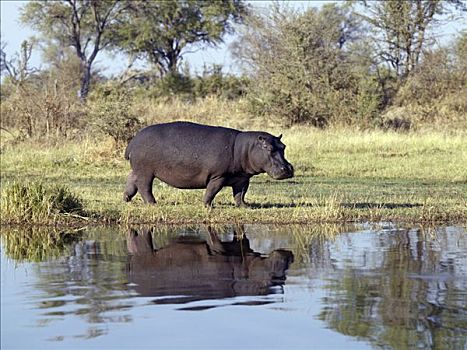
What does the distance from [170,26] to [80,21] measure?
15.4ft

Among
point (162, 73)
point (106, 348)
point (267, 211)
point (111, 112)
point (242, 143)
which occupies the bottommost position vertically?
point (106, 348)

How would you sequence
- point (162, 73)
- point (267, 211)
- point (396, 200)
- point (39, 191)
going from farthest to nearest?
point (162, 73), point (396, 200), point (267, 211), point (39, 191)

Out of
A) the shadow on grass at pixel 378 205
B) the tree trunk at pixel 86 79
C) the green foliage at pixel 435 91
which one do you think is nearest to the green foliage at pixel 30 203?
the shadow on grass at pixel 378 205

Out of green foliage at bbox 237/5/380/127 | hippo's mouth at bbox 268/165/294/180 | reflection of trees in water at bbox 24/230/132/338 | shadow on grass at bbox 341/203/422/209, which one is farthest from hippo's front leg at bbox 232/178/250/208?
green foliage at bbox 237/5/380/127

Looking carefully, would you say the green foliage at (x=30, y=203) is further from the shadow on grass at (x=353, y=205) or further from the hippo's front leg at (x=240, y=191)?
the shadow on grass at (x=353, y=205)

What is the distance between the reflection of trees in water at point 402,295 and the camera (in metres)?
6.98

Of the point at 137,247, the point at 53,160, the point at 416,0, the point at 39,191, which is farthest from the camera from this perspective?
the point at 416,0

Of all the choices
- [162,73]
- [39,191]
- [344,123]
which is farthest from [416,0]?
[39,191]

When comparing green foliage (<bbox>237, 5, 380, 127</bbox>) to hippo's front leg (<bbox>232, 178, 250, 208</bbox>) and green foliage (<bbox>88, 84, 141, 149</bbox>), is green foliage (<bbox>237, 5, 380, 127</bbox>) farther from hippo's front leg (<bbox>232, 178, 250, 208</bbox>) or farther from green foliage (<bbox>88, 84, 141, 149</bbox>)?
hippo's front leg (<bbox>232, 178, 250, 208</bbox>)

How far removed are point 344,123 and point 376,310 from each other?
2327 cm

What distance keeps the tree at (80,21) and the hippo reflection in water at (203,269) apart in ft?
124

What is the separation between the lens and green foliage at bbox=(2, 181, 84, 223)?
12.5 m

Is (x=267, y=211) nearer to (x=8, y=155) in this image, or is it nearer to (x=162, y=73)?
(x=8, y=155)

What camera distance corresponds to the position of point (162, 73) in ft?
163
